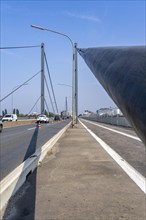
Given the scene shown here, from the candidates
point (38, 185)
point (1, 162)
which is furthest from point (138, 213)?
point (1, 162)

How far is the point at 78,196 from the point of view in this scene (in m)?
7.06

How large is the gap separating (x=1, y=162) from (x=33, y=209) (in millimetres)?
6785

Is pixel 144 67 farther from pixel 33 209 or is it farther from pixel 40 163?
pixel 40 163

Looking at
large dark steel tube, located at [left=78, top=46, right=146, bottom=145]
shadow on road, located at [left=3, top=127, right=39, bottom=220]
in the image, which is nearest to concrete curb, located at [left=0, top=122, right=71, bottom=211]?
shadow on road, located at [left=3, top=127, right=39, bottom=220]

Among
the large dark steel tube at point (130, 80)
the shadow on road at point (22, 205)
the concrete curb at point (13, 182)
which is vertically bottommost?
the shadow on road at point (22, 205)

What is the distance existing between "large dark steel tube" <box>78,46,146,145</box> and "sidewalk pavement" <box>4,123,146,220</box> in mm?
4738

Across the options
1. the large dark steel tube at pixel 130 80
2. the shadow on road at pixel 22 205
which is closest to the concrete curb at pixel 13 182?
the shadow on road at pixel 22 205

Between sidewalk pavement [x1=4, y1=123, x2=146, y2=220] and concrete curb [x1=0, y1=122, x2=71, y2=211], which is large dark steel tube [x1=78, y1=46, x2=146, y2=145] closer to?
sidewalk pavement [x1=4, y1=123, x2=146, y2=220]

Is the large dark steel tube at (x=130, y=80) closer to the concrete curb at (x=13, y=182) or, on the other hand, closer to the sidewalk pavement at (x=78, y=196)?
the sidewalk pavement at (x=78, y=196)

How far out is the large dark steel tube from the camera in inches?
37.5

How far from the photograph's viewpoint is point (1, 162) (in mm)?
12820

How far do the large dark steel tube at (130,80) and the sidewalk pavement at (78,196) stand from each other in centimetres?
474

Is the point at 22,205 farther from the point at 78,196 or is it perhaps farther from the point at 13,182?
the point at 78,196

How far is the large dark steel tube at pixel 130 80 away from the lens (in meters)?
0.95
